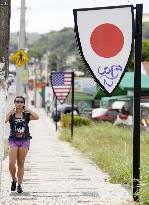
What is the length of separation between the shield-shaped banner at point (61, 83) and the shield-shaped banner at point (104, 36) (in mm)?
17158

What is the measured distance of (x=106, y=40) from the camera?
907 cm

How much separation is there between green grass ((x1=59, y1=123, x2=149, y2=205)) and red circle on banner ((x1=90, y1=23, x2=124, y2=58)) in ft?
6.12

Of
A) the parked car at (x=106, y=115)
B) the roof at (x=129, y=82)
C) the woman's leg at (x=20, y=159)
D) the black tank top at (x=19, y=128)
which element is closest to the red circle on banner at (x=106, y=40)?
the black tank top at (x=19, y=128)

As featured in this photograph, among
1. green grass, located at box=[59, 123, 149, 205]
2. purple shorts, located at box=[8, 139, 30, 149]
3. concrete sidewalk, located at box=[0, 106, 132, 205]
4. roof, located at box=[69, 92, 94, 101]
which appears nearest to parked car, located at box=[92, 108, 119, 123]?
green grass, located at box=[59, 123, 149, 205]

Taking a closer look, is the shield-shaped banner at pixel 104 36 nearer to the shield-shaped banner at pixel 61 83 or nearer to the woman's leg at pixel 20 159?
the woman's leg at pixel 20 159

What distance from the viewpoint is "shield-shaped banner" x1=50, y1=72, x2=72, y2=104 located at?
26391 millimetres

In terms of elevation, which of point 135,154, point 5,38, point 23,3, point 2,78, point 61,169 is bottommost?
point 61,169

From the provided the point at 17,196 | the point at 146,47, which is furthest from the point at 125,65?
the point at 146,47

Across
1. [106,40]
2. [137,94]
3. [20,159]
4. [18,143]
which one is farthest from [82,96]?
[106,40]

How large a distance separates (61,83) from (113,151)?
989cm

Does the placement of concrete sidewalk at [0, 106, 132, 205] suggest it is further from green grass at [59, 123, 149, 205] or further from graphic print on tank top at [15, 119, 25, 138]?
graphic print on tank top at [15, 119, 25, 138]

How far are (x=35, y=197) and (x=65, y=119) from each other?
875 inches

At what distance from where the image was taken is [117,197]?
9914 millimetres

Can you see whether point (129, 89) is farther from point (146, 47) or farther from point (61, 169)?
point (146, 47)
